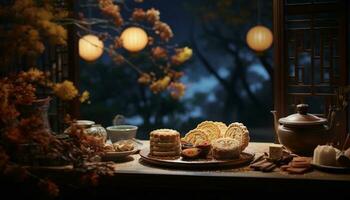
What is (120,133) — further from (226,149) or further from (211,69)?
(211,69)

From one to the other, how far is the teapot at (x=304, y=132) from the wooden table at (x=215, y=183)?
1.27ft

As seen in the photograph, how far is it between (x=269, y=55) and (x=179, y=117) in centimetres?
301

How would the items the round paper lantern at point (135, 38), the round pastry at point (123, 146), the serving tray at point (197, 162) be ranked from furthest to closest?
the round paper lantern at point (135, 38)
the round pastry at point (123, 146)
the serving tray at point (197, 162)

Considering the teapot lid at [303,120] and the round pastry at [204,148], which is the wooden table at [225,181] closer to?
the round pastry at [204,148]

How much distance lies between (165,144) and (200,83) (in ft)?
33.0

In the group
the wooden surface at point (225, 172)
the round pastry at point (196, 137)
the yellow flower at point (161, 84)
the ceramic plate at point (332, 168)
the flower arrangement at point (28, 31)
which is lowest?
the wooden surface at point (225, 172)

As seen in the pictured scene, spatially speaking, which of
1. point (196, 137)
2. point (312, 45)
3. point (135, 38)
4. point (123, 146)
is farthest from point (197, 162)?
point (135, 38)

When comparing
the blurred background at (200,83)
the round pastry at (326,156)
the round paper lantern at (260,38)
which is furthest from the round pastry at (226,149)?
the blurred background at (200,83)

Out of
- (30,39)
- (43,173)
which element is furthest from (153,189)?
(30,39)

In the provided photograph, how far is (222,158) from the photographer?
3332mm

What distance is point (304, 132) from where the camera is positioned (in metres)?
3.45

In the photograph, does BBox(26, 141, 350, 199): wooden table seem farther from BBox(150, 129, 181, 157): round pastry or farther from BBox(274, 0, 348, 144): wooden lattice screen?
BBox(274, 0, 348, 144): wooden lattice screen

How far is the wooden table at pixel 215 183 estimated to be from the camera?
2.93 meters

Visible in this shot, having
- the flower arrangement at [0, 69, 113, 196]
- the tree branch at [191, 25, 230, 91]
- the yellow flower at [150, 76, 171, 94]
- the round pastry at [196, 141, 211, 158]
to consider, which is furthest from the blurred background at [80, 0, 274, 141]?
the yellow flower at [150, 76, 171, 94]
